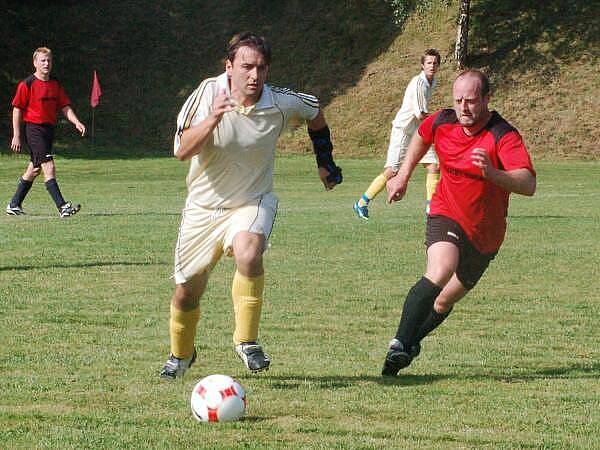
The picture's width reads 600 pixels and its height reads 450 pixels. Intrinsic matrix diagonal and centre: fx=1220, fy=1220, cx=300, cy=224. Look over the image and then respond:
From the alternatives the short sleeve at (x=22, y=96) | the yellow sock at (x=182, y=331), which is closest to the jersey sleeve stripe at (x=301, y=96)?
the yellow sock at (x=182, y=331)

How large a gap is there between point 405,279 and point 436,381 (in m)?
4.79

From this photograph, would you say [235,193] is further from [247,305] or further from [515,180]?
[515,180]

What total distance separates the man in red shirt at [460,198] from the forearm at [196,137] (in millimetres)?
1362

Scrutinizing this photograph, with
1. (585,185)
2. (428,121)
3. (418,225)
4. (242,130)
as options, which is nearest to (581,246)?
(418,225)

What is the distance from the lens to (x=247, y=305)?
680 cm

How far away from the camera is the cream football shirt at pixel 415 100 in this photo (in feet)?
53.5

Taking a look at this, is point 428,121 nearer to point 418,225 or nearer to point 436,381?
point 436,381

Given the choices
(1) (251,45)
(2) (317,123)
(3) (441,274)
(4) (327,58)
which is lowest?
(3) (441,274)

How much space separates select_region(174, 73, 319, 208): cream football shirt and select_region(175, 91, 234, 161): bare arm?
8 centimetres

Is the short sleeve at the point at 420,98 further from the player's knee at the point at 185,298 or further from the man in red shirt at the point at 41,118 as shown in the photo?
the player's knee at the point at 185,298

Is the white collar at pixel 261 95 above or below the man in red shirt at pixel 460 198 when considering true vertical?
above

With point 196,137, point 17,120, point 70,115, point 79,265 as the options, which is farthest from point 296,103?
point 17,120

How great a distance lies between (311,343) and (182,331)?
4.84 ft

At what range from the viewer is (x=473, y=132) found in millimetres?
7066
